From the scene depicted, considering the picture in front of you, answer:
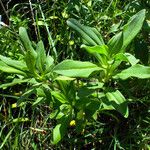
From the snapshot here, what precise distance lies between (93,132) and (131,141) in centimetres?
18

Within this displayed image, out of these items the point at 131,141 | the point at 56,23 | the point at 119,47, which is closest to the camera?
the point at 119,47

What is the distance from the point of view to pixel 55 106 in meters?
1.66

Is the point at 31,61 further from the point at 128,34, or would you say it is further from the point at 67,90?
the point at 128,34

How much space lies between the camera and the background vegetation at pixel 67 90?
159 cm

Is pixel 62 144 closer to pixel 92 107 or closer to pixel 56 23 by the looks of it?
pixel 92 107

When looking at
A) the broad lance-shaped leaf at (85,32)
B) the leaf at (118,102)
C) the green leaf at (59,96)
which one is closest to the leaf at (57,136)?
the green leaf at (59,96)

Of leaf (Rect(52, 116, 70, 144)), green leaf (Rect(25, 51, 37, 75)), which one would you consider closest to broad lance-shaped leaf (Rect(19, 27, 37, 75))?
green leaf (Rect(25, 51, 37, 75))

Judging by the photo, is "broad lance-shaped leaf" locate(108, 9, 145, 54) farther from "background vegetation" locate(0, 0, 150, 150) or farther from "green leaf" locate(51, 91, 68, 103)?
"green leaf" locate(51, 91, 68, 103)

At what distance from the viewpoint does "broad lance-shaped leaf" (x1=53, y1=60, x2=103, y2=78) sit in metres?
1.43

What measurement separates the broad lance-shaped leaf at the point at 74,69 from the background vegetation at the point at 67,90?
2cm

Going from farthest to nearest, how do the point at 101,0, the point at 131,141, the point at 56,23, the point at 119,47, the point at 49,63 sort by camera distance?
the point at 56,23 → the point at 101,0 → the point at 131,141 → the point at 49,63 → the point at 119,47

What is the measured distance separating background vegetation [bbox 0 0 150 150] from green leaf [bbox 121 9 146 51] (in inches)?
3.7

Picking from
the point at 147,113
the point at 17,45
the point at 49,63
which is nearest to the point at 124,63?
the point at 147,113

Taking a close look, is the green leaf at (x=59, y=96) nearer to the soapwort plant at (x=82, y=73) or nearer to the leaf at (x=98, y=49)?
the soapwort plant at (x=82, y=73)
